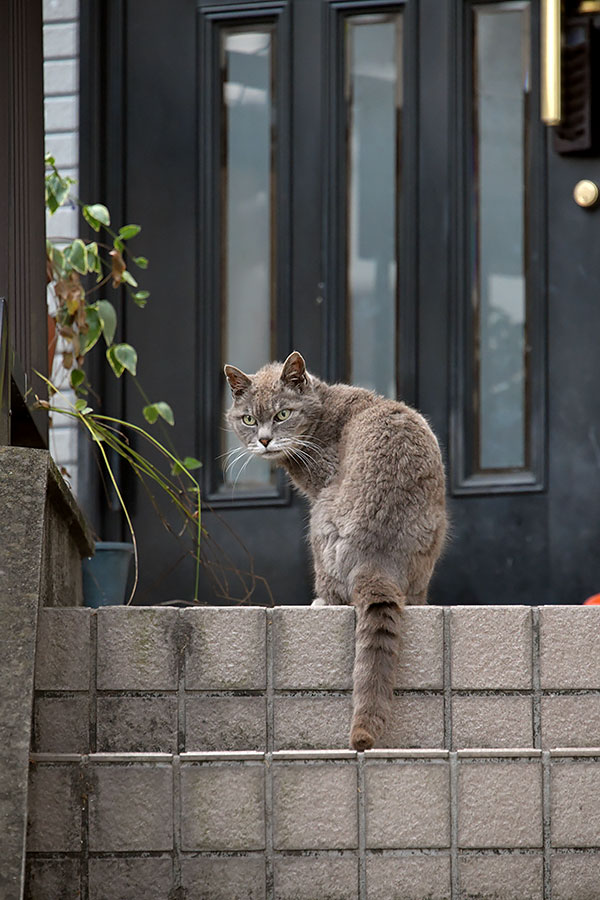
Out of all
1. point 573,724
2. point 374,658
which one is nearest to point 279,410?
point 374,658

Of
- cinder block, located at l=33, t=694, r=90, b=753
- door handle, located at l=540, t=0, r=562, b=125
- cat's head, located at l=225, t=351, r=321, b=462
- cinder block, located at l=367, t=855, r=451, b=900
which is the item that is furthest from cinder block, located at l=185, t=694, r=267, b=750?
door handle, located at l=540, t=0, r=562, b=125

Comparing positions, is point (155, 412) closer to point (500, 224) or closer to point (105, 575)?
point (105, 575)

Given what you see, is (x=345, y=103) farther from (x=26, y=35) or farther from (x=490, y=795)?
(x=490, y=795)

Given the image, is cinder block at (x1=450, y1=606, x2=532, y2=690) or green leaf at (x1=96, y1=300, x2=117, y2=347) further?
green leaf at (x1=96, y1=300, x2=117, y2=347)

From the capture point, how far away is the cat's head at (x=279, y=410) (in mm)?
2578

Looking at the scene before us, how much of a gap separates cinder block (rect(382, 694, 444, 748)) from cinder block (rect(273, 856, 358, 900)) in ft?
0.73

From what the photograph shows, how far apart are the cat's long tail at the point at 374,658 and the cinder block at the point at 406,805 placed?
0.35 ft

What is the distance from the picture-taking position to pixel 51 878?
6.73ft

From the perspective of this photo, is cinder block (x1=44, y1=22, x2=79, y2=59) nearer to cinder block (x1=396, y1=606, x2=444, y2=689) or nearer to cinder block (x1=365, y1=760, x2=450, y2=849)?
cinder block (x1=396, y1=606, x2=444, y2=689)

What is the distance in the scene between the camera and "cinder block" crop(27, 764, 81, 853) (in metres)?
2.06

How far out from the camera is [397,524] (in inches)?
91.7

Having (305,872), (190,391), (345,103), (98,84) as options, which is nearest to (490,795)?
(305,872)

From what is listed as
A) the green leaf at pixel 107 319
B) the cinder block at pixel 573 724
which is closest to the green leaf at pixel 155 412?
the green leaf at pixel 107 319

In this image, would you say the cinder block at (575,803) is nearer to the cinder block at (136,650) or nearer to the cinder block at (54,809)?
the cinder block at (136,650)
